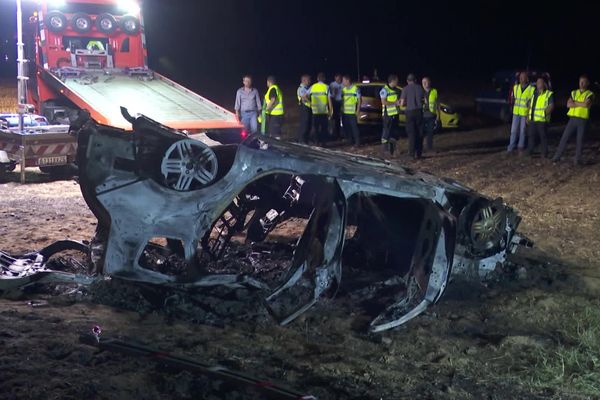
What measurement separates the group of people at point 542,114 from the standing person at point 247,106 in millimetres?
5045

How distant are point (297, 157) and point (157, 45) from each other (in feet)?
130

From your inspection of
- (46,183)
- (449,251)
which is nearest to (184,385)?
(449,251)

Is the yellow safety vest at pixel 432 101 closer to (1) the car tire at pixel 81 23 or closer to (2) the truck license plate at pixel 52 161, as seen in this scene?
(1) the car tire at pixel 81 23

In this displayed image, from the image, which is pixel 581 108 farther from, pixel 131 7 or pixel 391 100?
pixel 131 7

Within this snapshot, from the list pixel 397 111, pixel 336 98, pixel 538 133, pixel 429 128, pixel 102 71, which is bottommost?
pixel 429 128

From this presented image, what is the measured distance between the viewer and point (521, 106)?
1312cm

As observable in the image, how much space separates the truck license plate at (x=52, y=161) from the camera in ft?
34.9

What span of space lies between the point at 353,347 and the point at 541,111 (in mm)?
9185

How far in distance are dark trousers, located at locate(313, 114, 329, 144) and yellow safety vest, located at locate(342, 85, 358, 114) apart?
1.80 feet

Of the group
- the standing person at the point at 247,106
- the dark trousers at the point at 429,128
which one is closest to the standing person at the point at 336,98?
the dark trousers at the point at 429,128

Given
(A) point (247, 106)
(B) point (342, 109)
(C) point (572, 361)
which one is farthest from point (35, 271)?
(B) point (342, 109)

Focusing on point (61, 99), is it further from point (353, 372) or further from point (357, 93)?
point (353, 372)

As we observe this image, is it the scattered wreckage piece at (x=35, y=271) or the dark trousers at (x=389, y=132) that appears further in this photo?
the dark trousers at (x=389, y=132)

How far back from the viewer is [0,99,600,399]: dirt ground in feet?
12.4
